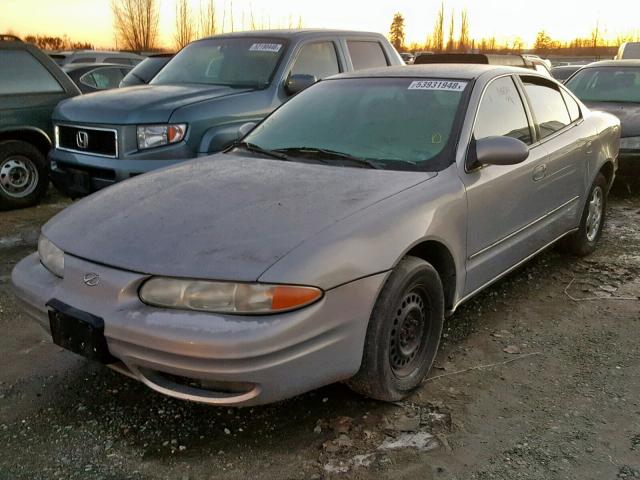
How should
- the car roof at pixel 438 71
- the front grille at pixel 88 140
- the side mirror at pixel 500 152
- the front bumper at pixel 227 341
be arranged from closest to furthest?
the front bumper at pixel 227 341 < the side mirror at pixel 500 152 < the car roof at pixel 438 71 < the front grille at pixel 88 140

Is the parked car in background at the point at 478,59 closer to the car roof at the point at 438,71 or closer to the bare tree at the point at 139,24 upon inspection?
the car roof at the point at 438,71

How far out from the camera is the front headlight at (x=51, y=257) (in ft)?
9.38

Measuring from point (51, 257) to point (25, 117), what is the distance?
440cm

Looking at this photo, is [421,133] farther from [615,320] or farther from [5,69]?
[5,69]

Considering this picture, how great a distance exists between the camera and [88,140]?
5789 millimetres

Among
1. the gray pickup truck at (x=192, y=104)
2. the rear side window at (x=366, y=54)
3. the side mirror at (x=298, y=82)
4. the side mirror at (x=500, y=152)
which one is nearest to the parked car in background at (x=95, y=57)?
the gray pickup truck at (x=192, y=104)

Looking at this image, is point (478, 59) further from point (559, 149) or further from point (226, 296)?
point (226, 296)

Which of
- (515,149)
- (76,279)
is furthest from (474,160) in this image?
(76,279)

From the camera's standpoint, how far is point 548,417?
2906 millimetres

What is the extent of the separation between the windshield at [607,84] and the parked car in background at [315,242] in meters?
4.63

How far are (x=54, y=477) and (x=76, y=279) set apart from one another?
763mm

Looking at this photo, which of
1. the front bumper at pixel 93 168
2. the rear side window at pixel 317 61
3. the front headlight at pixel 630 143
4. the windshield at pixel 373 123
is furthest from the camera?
the front headlight at pixel 630 143

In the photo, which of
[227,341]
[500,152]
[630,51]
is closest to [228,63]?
[500,152]

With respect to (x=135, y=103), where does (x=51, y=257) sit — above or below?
below
